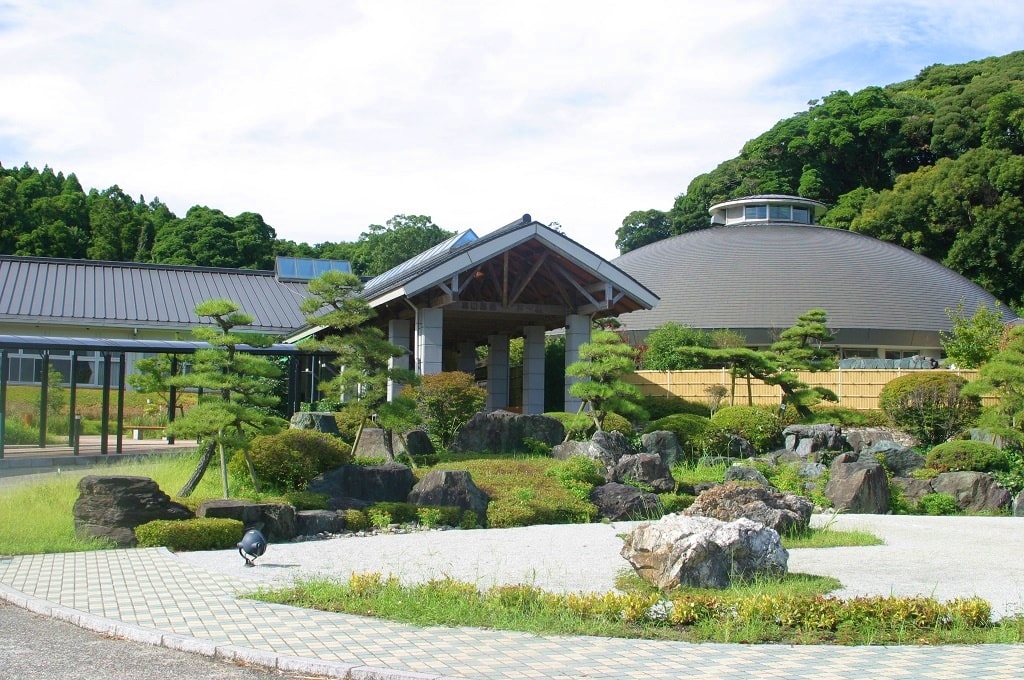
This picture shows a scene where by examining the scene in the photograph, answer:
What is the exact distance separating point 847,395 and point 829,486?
35.3 feet

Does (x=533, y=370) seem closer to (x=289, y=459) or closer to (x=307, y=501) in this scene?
(x=289, y=459)

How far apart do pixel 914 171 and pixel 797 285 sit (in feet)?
102

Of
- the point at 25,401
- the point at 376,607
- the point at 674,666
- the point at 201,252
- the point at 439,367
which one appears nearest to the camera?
the point at 674,666

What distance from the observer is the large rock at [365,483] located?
14.6 metres

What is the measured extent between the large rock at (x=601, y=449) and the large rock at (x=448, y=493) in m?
3.33

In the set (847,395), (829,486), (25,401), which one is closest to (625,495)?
(829,486)

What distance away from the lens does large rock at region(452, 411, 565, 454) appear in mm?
19078

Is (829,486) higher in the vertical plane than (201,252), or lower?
lower

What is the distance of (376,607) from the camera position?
784cm

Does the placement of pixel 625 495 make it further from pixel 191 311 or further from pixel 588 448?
pixel 191 311

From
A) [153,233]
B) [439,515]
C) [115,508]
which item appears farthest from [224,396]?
[153,233]

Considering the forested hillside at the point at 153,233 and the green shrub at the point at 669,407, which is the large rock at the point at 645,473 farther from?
the forested hillside at the point at 153,233

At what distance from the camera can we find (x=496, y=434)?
19.2 meters

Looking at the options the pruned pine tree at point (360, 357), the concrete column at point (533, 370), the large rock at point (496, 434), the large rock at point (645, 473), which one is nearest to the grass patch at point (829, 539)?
the large rock at point (645, 473)
